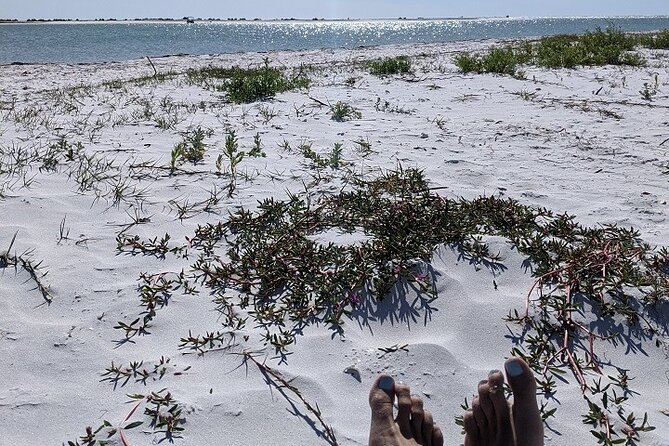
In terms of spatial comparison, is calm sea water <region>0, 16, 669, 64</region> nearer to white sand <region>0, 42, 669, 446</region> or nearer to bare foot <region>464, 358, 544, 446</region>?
white sand <region>0, 42, 669, 446</region>

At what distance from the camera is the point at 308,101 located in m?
6.93

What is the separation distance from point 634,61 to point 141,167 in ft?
28.3

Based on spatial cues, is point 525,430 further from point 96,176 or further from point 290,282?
point 96,176

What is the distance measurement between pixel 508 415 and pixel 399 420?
376 mm

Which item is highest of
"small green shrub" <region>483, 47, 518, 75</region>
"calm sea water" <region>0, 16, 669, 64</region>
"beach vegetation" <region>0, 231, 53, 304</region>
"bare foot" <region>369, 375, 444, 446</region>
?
"calm sea water" <region>0, 16, 669, 64</region>

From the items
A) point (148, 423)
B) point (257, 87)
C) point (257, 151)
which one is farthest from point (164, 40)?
point (148, 423)

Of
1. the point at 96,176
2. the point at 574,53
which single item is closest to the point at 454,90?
the point at 574,53

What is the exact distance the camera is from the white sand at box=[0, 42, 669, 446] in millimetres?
1905

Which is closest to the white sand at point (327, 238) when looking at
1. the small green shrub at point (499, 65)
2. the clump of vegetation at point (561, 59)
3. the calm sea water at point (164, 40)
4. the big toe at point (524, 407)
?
the big toe at point (524, 407)

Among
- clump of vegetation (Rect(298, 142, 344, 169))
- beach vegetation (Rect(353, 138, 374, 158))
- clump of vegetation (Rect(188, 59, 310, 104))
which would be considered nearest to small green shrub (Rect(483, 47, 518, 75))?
clump of vegetation (Rect(188, 59, 310, 104))

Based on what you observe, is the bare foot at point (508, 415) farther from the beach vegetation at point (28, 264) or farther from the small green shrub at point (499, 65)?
the small green shrub at point (499, 65)

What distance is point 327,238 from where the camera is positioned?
304cm

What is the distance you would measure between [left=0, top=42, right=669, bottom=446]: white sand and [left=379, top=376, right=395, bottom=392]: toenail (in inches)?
5.9

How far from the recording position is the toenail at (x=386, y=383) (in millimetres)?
1857
